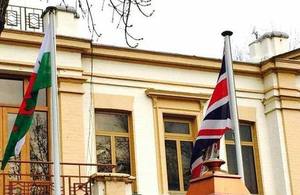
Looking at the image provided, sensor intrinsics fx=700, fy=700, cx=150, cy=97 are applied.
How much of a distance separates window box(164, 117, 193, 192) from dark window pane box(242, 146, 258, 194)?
1.69 m

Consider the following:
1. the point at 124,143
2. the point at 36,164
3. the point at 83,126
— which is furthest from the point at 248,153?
the point at 36,164

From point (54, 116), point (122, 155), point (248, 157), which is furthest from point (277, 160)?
point (54, 116)

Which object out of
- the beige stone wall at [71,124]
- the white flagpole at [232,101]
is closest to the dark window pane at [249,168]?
the beige stone wall at [71,124]

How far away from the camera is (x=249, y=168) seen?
19.5 metres

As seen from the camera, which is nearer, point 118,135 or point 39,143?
point 39,143

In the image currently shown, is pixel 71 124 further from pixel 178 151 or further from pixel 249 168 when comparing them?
pixel 249 168

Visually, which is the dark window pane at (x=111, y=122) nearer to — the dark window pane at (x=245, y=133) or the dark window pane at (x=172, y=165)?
the dark window pane at (x=172, y=165)

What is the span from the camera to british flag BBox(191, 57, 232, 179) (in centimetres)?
1185

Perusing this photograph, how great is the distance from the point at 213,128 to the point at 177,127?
6641mm

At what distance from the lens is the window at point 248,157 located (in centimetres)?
1927

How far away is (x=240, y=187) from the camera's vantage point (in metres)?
5.90

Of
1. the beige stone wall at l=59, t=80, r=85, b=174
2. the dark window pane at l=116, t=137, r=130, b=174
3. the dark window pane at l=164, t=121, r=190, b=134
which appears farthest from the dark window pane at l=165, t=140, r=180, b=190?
the beige stone wall at l=59, t=80, r=85, b=174

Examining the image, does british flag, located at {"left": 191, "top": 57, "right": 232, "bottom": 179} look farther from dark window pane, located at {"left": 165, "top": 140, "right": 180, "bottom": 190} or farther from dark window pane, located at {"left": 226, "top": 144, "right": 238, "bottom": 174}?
dark window pane, located at {"left": 226, "top": 144, "right": 238, "bottom": 174}

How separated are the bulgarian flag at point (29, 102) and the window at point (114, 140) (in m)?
6.07
